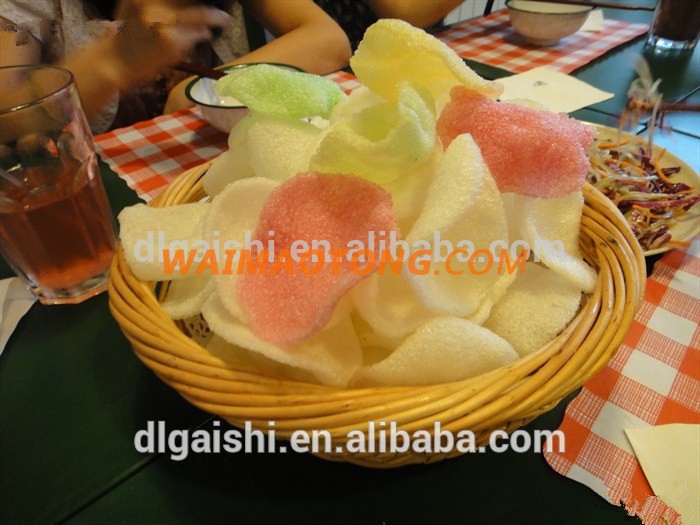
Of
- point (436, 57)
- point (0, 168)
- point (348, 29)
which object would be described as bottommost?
point (348, 29)

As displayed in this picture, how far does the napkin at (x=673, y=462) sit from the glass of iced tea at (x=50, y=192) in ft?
2.06

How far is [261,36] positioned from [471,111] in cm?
154

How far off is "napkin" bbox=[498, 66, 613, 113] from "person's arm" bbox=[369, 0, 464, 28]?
615mm

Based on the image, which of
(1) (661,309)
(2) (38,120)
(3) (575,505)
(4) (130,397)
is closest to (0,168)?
(2) (38,120)

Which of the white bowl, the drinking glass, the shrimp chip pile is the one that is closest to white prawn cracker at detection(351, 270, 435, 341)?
the shrimp chip pile

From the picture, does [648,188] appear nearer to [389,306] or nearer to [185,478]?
[389,306]

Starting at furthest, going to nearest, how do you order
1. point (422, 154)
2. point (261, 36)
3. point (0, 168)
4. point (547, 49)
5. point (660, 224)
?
point (261, 36) < point (547, 49) < point (660, 224) < point (0, 168) < point (422, 154)

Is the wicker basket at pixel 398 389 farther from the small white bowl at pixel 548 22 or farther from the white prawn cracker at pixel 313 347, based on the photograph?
the small white bowl at pixel 548 22

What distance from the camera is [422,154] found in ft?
1.27

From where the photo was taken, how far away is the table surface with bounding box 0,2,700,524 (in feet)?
1.29

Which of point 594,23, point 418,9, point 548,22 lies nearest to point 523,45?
point 548,22

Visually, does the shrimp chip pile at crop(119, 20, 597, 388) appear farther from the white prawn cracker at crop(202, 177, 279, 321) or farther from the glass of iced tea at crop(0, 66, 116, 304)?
the glass of iced tea at crop(0, 66, 116, 304)

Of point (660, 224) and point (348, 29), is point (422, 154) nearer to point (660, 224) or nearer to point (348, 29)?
point (660, 224)

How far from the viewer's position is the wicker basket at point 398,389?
0.31m
